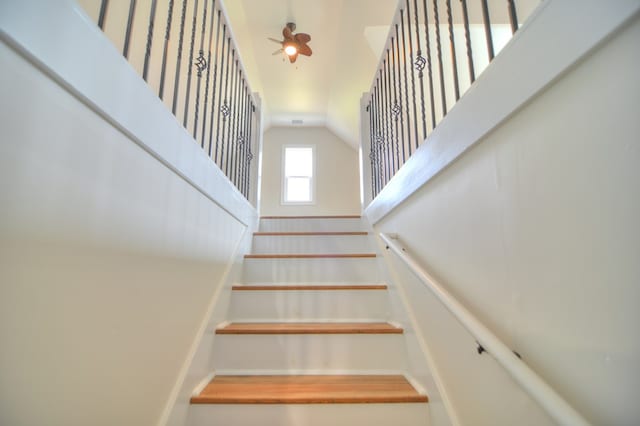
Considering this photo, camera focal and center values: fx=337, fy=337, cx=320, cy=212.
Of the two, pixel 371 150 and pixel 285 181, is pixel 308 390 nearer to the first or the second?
pixel 371 150

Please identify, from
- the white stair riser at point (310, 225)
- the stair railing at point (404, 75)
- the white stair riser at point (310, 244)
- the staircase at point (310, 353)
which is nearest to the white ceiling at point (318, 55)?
the stair railing at point (404, 75)

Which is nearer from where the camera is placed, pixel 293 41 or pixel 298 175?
pixel 293 41

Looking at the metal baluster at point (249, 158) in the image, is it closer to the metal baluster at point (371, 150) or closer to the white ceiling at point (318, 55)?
the metal baluster at point (371, 150)

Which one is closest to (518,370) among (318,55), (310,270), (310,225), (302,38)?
(310,270)

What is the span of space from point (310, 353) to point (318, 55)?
4248 millimetres

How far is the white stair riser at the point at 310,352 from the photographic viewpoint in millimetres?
1579

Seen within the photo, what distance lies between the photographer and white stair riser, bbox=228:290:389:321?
1919 millimetres

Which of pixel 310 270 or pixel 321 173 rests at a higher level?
pixel 321 173

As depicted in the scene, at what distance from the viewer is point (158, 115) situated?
3.48 ft

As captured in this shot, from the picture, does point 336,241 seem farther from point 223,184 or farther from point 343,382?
point 343,382

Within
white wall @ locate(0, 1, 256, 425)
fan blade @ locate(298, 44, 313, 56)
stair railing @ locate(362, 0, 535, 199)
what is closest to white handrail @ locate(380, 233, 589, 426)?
white wall @ locate(0, 1, 256, 425)

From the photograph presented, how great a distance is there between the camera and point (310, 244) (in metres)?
2.68

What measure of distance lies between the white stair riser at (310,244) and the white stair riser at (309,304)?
2.34 feet

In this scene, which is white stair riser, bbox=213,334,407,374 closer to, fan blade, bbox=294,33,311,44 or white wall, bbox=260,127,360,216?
fan blade, bbox=294,33,311,44
